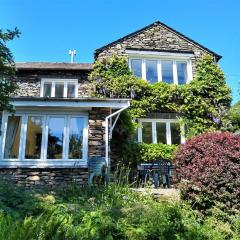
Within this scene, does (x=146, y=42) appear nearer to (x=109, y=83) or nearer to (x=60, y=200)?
(x=109, y=83)

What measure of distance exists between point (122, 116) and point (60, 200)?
6.60m

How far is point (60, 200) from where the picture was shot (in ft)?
26.3

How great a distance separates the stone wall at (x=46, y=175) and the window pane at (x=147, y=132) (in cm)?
436

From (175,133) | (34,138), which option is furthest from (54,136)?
(175,133)

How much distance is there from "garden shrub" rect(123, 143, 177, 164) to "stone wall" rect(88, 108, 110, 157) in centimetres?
197

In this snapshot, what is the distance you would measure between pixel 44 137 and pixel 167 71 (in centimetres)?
786

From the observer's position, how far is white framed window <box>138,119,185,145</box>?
15.4 meters

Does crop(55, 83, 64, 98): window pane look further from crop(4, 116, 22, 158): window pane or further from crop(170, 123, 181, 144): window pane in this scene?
crop(170, 123, 181, 144): window pane

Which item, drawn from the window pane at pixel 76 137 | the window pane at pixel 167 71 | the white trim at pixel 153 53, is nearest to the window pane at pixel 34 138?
the window pane at pixel 76 137

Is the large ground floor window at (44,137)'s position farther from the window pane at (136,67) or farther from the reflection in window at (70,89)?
the window pane at (136,67)

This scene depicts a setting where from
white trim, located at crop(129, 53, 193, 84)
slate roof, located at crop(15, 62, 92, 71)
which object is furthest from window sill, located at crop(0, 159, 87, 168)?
white trim, located at crop(129, 53, 193, 84)

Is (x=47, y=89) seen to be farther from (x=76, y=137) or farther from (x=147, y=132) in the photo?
(x=76, y=137)

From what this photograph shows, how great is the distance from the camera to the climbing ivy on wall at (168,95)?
1562 cm

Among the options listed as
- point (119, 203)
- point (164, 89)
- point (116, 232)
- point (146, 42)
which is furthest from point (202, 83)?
point (116, 232)
